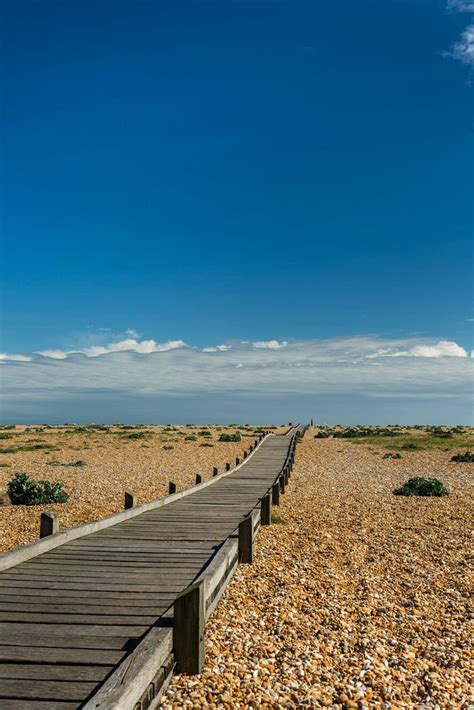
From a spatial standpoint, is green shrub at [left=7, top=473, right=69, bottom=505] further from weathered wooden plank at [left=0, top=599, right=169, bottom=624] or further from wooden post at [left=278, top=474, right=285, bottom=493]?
weathered wooden plank at [left=0, top=599, right=169, bottom=624]

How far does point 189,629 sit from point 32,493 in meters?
Answer: 13.6

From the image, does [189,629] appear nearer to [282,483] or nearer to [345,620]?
[345,620]

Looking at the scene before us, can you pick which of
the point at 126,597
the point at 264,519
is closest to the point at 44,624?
the point at 126,597

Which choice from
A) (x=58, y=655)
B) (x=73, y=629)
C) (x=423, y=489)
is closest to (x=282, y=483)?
(x=423, y=489)

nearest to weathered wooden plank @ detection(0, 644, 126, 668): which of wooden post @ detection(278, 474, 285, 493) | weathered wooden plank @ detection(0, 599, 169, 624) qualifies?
weathered wooden plank @ detection(0, 599, 169, 624)

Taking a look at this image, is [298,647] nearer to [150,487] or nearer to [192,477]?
[150,487]

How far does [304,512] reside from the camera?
55.3 ft

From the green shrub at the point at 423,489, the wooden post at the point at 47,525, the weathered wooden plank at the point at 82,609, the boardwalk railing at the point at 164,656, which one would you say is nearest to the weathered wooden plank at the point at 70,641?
the boardwalk railing at the point at 164,656

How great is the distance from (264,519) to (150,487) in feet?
29.3

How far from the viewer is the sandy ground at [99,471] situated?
15.8 m

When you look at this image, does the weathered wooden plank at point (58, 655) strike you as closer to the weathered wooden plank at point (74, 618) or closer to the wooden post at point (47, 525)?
the weathered wooden plank at point (74, 618)

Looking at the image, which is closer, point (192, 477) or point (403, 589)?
point (403, 589)

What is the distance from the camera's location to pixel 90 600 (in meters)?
6.94

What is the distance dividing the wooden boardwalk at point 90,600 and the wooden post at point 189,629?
1.03ft
